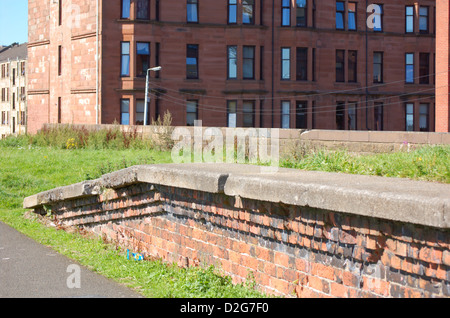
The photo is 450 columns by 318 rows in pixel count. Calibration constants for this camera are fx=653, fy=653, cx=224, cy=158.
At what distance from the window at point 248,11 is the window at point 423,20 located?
40.0 feet

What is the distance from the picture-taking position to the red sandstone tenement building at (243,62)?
3884 centimetres

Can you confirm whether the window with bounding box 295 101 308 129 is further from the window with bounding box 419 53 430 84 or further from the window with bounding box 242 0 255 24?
the window with bounding box 419 53 430 84

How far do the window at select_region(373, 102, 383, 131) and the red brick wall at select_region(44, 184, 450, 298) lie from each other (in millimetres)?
36150

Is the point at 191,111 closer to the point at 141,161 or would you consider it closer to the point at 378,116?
the point at 378,116

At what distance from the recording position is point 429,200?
4.43 metres

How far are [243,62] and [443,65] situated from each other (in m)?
15.2

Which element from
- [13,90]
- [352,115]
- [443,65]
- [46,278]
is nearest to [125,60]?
[352,115]

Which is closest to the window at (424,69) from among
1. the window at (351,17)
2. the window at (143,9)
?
the window at (351,17)

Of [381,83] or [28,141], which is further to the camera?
[381,83]

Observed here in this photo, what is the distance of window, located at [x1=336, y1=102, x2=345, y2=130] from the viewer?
139 feet

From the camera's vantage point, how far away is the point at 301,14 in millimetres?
41531

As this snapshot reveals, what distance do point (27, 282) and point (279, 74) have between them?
3495 centimetres
